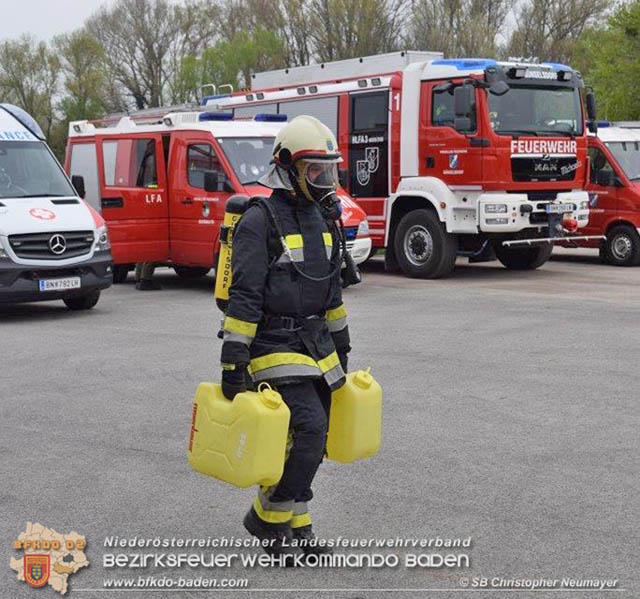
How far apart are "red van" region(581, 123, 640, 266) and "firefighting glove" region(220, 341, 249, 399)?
1471 cm

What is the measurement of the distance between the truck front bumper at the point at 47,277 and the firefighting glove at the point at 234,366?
8.43 meters

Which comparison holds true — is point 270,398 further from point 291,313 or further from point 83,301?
point 83,301

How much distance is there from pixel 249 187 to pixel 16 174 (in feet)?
9.90

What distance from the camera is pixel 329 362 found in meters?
4.97

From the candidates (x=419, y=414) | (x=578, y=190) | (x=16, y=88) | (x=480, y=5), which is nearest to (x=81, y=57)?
(x=16, y=88)

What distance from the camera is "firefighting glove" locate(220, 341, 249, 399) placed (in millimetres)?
4707

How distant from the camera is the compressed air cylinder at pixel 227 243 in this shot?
500 centimetres

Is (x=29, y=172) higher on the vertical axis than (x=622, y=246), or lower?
higher

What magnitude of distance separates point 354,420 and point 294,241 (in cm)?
82

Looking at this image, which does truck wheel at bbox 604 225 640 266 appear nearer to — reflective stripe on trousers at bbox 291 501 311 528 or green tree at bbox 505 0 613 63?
reflective stripe on trousers at bbox 291 501 311 528

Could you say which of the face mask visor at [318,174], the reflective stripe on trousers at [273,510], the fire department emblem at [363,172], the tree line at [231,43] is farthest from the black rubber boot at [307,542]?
the tree line at [231,43]

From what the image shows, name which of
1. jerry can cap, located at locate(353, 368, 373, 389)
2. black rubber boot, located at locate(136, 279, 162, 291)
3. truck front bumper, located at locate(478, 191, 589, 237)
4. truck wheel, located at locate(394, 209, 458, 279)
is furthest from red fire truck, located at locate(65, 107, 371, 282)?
jerry can cap, located at locate(353, 368, 373, 389)

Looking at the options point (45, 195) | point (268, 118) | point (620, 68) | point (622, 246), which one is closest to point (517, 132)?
point (268, 118)

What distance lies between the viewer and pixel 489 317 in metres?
12.8
